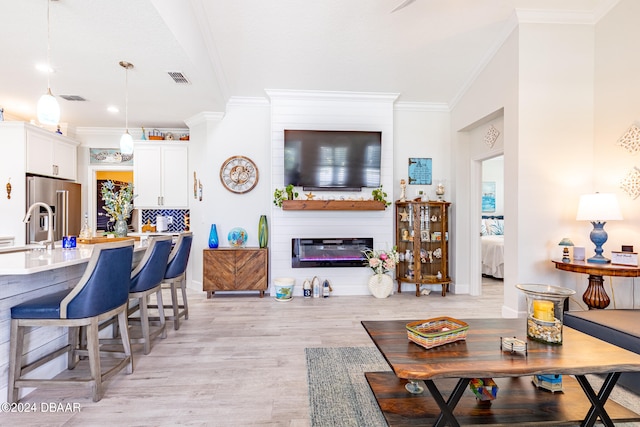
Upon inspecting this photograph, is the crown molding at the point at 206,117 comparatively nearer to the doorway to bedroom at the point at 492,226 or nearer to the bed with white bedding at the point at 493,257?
the doorway to bedroom at the point at 492,226

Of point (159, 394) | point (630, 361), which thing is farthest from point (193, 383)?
point (630, 361)

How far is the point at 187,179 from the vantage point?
17.8 ft

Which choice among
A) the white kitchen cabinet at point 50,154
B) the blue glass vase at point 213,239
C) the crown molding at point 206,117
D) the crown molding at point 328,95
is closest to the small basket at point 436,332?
the blue glass vase at point 213,239

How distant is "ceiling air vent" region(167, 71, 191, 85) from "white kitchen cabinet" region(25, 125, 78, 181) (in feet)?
8.64

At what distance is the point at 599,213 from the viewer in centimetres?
310

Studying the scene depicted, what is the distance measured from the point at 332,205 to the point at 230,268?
5.79ft

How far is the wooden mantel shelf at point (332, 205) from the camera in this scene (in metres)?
4.68

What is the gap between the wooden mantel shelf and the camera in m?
4.68

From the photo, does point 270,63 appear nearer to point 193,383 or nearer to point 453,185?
point 453,185

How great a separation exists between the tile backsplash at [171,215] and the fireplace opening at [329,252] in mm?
2220

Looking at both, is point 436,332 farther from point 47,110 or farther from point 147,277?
point 47,110

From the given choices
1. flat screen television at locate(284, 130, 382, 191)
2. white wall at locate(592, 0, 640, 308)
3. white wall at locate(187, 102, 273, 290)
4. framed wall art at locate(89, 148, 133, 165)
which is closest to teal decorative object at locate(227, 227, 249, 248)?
white wall at locate(187, 102, 273, 290)

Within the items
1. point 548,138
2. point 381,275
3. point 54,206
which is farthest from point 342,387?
point 54,206

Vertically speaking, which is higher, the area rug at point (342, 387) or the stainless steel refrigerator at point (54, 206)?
the stainless steel refrigerator at point (54, 206)
